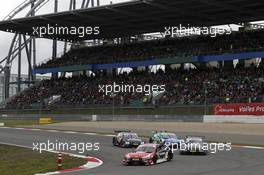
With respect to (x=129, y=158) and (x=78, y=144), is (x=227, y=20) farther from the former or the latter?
(x=129, y=158)

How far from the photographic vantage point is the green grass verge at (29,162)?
25.0m

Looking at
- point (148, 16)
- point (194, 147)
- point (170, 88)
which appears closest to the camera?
point (194, 147)

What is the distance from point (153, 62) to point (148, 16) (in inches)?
247

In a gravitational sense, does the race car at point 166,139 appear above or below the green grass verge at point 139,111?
below

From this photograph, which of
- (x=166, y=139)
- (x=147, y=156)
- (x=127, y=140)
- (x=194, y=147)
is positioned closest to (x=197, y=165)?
(x=147, y=156)

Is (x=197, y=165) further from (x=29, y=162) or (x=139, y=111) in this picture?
(x=139, y=111)

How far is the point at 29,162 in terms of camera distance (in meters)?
28.5

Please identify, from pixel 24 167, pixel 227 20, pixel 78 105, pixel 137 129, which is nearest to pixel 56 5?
pixel 78 105

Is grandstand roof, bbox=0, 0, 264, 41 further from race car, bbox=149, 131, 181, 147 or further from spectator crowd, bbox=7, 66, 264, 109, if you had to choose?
race car, bbox=149, 131, 181, 147

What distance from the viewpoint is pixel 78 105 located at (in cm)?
7144

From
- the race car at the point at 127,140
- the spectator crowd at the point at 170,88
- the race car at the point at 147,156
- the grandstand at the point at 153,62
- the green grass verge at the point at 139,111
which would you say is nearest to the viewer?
the race car at the point at 147,156

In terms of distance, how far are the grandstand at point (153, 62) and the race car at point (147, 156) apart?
25452 millimetres

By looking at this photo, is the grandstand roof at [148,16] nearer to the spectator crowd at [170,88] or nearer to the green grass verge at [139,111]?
the spectator crowd at [170,88]

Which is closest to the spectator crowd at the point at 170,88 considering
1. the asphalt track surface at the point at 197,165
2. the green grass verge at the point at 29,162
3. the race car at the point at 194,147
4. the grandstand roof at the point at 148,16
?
the grandstand roof at the point at 148,16
